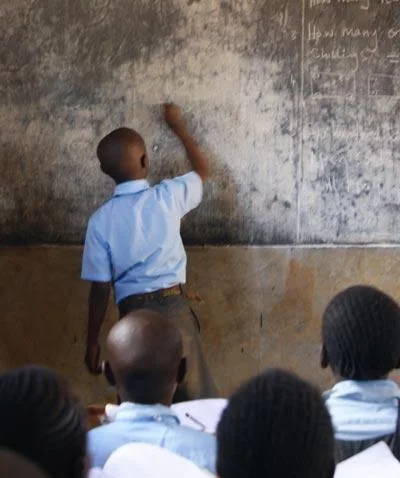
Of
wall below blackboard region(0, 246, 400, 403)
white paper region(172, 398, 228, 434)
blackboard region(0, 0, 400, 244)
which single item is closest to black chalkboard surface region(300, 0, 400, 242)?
blackboard region(0, 0, 400, 244)

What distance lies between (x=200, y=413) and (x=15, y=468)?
1624 mm

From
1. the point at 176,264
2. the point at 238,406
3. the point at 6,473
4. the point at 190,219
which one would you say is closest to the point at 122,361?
the point at 238,406

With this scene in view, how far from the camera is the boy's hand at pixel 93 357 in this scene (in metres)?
4.81

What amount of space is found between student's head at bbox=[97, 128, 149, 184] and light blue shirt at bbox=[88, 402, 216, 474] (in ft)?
6.63

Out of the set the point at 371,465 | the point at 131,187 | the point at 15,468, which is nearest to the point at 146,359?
the point at 371,465

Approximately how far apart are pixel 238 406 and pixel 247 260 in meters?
3.44

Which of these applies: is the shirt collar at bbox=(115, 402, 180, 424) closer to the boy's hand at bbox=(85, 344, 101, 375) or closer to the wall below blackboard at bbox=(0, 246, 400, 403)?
the boy's hand at bbox=(85, 344, 101, 375)

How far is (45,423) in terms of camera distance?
199 cm

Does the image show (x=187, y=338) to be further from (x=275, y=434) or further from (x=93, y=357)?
(x=275, y=434)

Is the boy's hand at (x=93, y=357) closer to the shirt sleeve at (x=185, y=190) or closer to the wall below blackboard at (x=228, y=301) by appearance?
the wall below blackboard at (x=228, y=301)

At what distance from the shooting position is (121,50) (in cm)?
527

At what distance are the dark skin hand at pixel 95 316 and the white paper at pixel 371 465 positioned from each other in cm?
230

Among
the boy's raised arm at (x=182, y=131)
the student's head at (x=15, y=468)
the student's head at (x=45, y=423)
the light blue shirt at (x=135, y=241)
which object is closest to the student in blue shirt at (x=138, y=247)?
the light blue shirt at (x=135, y=241)

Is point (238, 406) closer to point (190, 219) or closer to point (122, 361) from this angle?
point (122, 361)
